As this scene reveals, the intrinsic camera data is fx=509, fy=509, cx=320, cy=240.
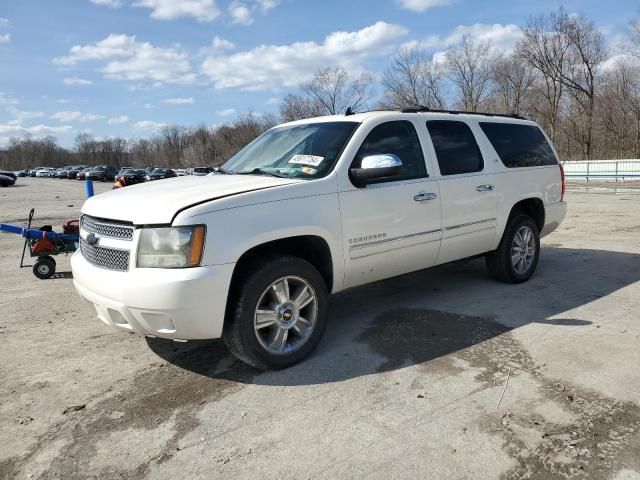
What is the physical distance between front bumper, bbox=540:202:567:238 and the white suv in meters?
0.89

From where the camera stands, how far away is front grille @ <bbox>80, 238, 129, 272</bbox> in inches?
137

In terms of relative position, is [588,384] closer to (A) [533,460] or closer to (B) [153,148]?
(A) [533,460]

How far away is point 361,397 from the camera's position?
11.0 ft

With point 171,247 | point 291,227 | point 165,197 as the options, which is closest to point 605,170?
point 291,227

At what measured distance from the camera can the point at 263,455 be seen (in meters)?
2.78

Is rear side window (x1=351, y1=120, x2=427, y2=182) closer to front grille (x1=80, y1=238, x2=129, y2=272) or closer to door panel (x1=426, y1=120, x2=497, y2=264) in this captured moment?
door panel (x1=426, y1=120, x2=497, y2=264)

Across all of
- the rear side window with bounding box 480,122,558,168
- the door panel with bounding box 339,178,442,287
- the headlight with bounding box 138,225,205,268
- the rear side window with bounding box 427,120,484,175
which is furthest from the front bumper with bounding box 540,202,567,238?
the headlight with bounding box 138,225,205,268

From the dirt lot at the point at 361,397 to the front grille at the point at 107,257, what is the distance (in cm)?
88

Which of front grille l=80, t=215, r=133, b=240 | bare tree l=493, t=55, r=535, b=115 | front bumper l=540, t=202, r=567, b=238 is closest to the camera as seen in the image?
front grille l=80, t=215, r=133, b=240

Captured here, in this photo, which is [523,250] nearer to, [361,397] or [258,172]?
[258,172]

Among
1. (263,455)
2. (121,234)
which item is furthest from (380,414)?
(121,234)

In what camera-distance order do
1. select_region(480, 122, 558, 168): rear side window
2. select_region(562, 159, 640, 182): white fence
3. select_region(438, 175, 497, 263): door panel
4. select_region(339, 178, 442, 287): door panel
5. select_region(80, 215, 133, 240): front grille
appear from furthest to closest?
select_region(562, 159, 640, 182): white fence
select_region(480, 122, 558, 168): rear side window
select_region(438, 175, 497, 263): door panel
select_region(339, 178, 442, 287): door panel
select_region(80, 215, 133, 240): front grille

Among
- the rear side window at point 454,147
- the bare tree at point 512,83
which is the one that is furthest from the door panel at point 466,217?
the bare tree at point 512,83

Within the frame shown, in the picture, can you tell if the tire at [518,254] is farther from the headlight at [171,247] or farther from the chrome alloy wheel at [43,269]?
the chrome alloy wheel at [43,269]
